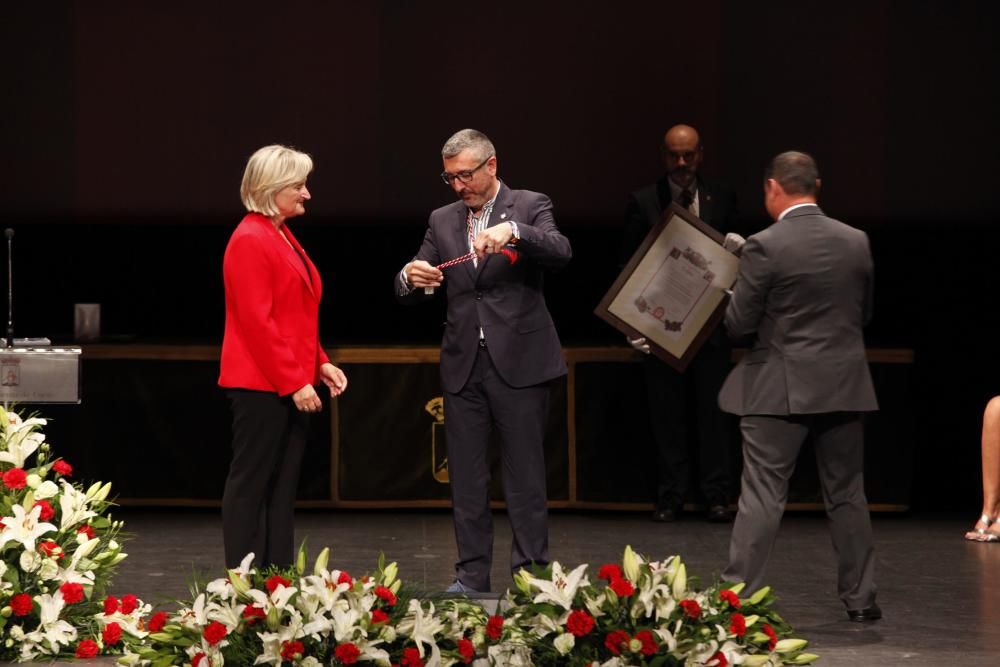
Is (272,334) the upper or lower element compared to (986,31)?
lower

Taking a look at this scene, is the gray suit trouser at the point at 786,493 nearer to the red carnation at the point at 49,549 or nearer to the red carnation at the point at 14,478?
the red carnation at the point at 49,549

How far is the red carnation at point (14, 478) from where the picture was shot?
15.4 ft

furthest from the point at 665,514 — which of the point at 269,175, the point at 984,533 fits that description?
the point at 269,175

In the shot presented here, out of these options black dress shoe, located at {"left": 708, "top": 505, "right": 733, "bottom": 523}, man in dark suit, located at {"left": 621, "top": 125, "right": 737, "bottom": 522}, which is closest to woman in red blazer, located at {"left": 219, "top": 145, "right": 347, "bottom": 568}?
man in dark suit, located at {"left": 621, "top": 125, "right": 737, "bottom": 522}

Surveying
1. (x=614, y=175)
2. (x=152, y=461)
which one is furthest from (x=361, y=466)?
(x=614, y=175)

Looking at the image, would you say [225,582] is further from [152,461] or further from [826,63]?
[826,63]

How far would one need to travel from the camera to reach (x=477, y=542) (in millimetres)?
5320

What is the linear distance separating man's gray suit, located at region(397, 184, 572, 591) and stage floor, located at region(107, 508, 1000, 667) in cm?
53

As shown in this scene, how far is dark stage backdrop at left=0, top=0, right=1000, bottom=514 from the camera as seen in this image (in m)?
7.95

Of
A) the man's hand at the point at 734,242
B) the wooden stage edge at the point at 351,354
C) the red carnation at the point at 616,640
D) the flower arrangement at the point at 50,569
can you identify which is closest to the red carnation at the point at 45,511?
the flower arrangement at the point at 50,569

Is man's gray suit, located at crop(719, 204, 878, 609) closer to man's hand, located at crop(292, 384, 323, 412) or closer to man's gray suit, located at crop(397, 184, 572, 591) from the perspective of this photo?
man's gray suit, located at crop(397, 184, 572, 591)

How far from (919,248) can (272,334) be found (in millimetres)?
4167

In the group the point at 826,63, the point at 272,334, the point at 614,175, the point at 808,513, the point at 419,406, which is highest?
the point at 826,63

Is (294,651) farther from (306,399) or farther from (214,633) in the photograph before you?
(306,399)
